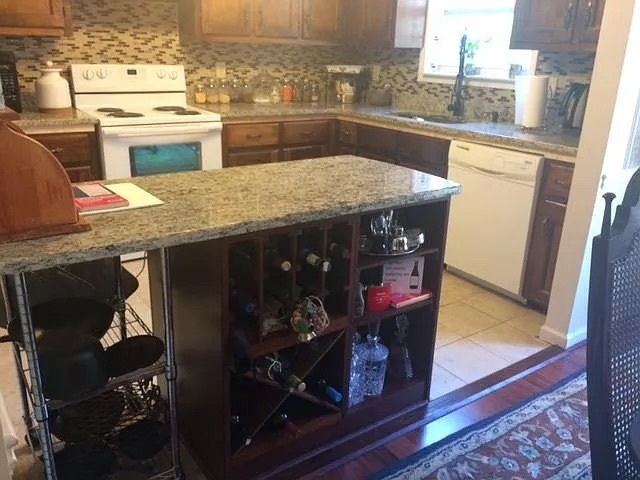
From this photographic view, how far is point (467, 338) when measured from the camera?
2.80 m

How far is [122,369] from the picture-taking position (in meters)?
1.56

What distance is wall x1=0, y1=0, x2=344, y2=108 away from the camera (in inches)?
140

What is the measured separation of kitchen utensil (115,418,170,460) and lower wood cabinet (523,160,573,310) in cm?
212

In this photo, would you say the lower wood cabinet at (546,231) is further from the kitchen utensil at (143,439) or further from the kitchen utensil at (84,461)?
the kitchen utensil at (84,461)

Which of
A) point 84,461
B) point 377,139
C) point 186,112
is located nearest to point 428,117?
point 377,139

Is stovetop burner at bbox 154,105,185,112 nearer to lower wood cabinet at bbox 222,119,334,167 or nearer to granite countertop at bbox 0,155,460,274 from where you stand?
lower wood cabinet at bbox 222,119,334,167

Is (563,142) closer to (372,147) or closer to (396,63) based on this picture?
(372,147)

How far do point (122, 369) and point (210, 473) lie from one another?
51cm

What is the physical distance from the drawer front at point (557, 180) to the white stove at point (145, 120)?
2.03 meters

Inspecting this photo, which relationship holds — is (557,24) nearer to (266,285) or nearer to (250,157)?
(250,157)

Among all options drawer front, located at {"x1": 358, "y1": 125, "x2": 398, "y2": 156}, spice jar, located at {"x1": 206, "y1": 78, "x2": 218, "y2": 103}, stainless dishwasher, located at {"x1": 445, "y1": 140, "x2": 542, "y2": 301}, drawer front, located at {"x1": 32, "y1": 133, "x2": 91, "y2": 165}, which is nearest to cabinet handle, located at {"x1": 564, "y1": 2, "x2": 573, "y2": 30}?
stainless dishwasher, located at {"x1": 445, "y1": 140, "x2": 542, "y2": 301}

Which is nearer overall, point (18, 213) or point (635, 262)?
point (635, 262)

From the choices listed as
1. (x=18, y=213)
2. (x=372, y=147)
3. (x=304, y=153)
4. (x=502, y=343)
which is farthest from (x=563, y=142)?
(x=18, y=213)

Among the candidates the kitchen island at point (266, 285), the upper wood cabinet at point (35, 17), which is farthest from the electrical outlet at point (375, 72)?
the kitchen island at point (266, 285)
